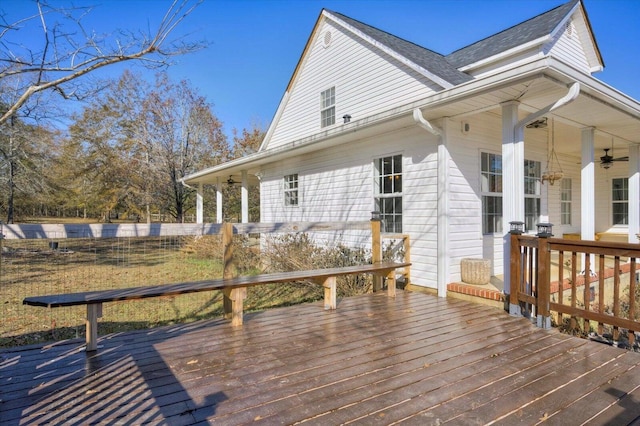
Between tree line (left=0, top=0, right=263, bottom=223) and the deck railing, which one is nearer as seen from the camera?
the deck railing

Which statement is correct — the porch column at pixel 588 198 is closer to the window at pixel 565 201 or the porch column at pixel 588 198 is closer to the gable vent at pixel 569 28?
the window at pixel 565 201

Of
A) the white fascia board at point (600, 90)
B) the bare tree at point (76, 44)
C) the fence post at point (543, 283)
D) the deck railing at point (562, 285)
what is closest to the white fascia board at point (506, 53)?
the white fascia board at point (600, 90)

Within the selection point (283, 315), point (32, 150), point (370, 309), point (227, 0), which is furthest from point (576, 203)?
point (32, 150)

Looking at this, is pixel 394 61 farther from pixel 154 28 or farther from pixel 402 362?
pixel 402 362

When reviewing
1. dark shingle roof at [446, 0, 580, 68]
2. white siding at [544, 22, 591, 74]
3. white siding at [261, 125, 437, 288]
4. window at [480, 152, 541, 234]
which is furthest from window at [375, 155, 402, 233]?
white siding at [544, 22, 591, 74]

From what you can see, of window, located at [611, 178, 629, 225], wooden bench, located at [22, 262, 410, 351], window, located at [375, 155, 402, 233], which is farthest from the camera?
window, located at [611, 178, 629, 225]

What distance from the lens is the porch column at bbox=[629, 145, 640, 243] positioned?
718 centimetres

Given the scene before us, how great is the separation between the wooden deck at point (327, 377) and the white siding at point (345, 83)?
16.0 feet

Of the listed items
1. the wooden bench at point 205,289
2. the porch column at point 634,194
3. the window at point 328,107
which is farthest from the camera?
the window at point 328,107

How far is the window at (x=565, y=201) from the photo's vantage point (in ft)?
29.0

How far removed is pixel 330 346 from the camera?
3412mm

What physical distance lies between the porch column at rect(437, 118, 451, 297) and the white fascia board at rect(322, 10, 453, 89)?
1287mm

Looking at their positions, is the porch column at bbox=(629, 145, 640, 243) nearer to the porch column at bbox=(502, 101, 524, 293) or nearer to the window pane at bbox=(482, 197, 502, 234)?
the window pane at bbox=(482, 197, 502, 234)

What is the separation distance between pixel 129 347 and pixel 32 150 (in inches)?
505
